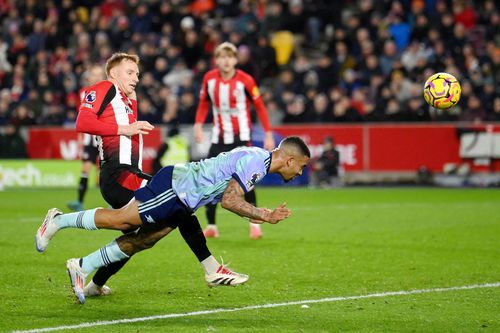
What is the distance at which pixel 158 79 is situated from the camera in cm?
2672

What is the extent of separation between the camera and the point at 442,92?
11445 mm

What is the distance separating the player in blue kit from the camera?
25.5ft

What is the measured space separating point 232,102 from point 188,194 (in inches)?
235

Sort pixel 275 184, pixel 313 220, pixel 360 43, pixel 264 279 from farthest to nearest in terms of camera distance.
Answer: pixel 360 43 → pixel 275 184 → pixel 313 220 → pixel 264 279

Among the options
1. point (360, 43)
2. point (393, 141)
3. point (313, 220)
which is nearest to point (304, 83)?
point (360, 43)

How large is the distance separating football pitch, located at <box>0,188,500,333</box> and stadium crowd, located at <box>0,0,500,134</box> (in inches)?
301

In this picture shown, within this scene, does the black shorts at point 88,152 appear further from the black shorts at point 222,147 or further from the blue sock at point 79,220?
the blue sock at point 79,220

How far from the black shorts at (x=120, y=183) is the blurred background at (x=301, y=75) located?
14124 mm

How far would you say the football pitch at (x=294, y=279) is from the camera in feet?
25.0

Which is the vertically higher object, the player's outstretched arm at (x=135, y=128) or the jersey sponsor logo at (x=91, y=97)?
the jersey sponsor logo at (x=91, y=97)

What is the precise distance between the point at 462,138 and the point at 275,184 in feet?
14.8

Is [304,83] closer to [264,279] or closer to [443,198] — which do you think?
[443,198]

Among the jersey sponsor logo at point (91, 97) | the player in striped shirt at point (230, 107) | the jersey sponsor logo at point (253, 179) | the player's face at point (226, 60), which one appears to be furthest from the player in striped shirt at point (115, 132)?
the player in striped shirt at point (230, 107)

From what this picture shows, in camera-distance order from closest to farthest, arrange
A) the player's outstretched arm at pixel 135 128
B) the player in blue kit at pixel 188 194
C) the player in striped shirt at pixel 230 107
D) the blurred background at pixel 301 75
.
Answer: the player in blue kit at pixel 188 194 < the player's outstretched arm at pixel 135 128 < the player in striped shirt at pixel 230 107 < the blurred background at pixel 301 75
